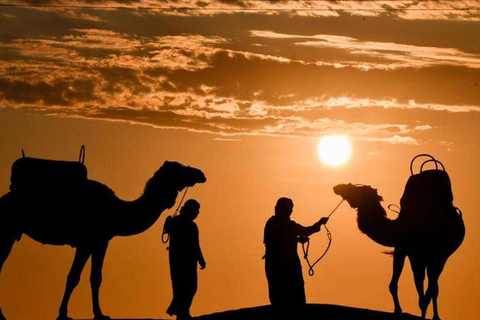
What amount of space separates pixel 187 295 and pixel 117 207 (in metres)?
2.36

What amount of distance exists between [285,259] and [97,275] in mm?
3437

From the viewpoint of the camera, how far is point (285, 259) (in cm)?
2284

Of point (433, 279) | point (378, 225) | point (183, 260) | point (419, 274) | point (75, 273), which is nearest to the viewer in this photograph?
point (183, 260)

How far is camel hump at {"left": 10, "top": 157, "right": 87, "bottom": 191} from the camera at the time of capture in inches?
955

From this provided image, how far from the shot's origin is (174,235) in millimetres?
23203

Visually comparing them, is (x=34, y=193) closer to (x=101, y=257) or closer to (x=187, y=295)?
(x=101, y=257)

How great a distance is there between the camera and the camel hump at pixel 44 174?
24250 millimetres

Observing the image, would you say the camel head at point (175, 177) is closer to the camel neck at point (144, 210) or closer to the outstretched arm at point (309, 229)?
the camel neck at point (144, 210)

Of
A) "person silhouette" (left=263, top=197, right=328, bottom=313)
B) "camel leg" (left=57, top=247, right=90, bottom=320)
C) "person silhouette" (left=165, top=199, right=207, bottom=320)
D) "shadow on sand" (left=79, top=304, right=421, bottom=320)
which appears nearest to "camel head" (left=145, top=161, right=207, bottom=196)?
"person silhouette" (left=165, top=199, right=207, bottom=320)

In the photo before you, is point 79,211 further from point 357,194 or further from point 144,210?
point 357,194

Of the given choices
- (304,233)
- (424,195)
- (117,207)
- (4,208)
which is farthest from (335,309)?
(4,208)

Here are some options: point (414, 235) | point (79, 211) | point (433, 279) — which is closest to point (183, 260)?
point (79, 211)

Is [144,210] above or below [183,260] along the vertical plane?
above

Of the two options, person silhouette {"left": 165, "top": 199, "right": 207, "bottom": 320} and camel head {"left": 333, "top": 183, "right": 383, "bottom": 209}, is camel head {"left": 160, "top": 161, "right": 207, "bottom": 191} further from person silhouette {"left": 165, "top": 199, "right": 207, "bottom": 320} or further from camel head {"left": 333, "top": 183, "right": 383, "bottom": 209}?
camel head {"left": 333, "top": 183, "right": 383, "bottom": 209}
